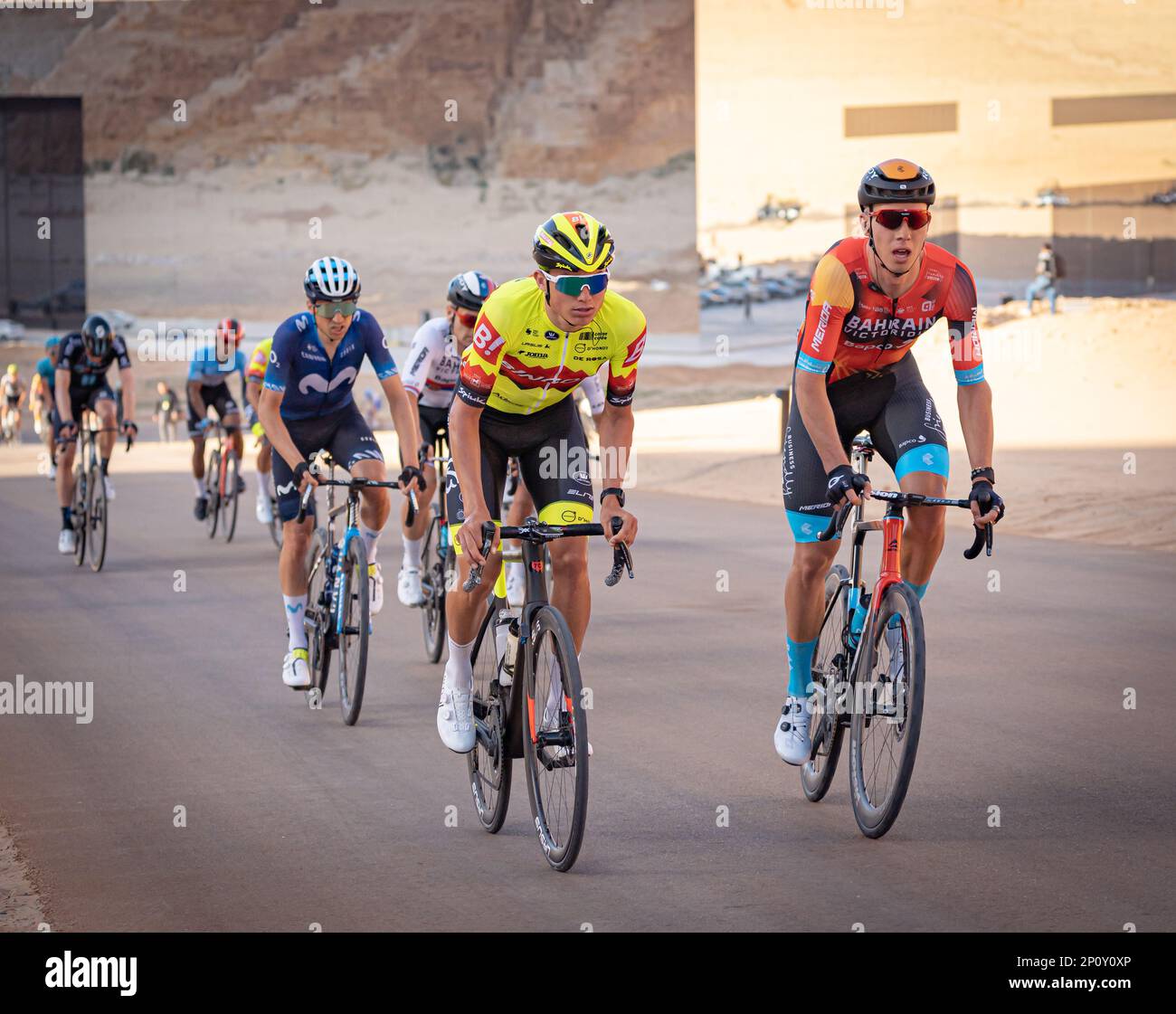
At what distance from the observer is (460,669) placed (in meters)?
5.77

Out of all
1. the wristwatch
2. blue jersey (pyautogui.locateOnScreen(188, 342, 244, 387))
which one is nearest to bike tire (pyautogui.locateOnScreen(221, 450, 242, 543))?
blue jersey (pyautogui.locateOnScreen(188, 342, 244, 387))

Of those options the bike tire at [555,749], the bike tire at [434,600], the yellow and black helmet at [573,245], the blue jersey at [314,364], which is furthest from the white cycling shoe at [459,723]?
the bike tire at [434,600]

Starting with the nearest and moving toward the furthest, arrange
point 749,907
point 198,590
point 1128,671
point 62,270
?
point 749,907 < point 1128,671 < point 198,590 < point 62,270

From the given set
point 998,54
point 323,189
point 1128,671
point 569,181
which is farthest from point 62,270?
point 1128,671

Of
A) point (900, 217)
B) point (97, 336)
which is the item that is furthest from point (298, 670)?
point (97, 336)

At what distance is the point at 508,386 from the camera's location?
5.70m

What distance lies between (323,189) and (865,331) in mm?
58710

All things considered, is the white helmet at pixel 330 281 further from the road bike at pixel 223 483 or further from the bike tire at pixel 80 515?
the road bike at pixel 223 483

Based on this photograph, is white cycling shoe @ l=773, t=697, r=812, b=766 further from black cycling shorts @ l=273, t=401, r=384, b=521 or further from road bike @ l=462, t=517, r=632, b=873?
black cycling shorts @ l=273, t=401, r=384, b=521

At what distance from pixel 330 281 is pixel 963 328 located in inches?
120

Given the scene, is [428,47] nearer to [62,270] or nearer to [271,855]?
[62,270]

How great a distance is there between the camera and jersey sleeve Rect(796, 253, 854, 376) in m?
5.48

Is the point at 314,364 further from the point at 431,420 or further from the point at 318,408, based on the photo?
the point at 431,420

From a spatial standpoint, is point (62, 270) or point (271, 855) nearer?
point (271, 855)
